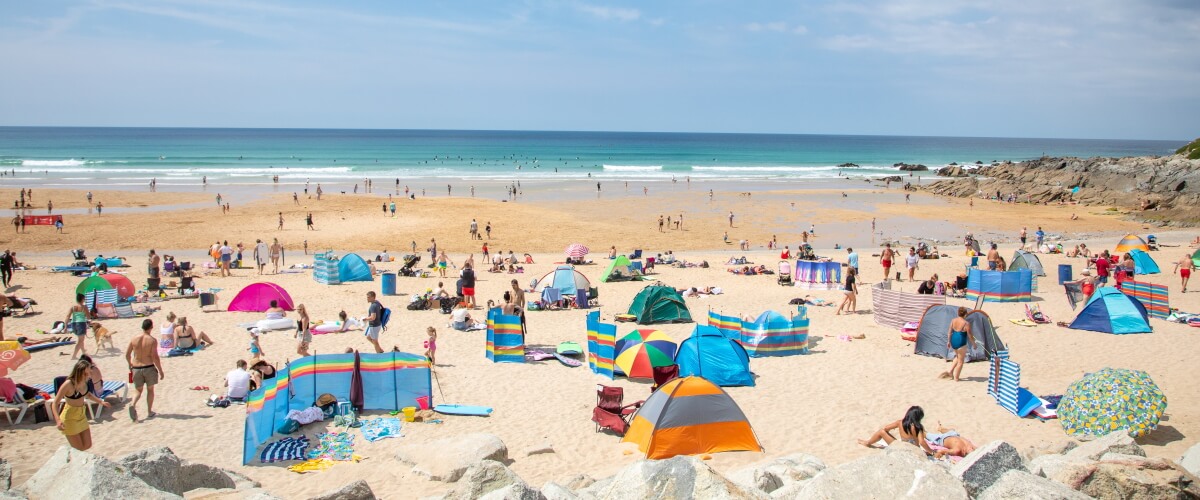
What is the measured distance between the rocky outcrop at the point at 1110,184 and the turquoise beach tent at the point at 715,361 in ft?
113

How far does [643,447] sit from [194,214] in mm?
32611

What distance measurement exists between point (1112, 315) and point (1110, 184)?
39.7 m

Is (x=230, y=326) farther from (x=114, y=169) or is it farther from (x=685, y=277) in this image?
(x=114, y=169)

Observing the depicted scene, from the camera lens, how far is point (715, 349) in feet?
37.2

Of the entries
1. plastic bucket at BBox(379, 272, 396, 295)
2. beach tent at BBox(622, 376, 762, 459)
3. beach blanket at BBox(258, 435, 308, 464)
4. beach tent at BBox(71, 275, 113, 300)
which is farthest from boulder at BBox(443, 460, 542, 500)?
beach tent at BBox(71, 275, 113, 300)

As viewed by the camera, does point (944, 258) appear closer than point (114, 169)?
Yes

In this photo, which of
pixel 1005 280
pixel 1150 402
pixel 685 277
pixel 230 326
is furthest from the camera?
pixel 685 277

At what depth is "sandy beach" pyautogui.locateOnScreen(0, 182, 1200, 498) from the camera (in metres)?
8.85

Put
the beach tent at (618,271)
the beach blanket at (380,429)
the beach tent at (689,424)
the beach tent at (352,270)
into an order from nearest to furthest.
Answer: the beach tent at (689,424) < the beach blanket at (380,429) < the beach tent at (352,270) < the beach tent at (618,271)

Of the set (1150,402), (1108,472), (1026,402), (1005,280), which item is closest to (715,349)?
(1026,402)

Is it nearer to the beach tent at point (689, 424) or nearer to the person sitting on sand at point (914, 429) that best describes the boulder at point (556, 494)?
the beach tent at point (689, 424)

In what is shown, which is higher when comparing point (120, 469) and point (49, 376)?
point (120, 469)

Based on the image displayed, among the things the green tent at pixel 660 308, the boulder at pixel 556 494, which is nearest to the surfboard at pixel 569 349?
the green tent at pixel 660 308

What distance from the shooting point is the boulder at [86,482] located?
Answer: 545cm
